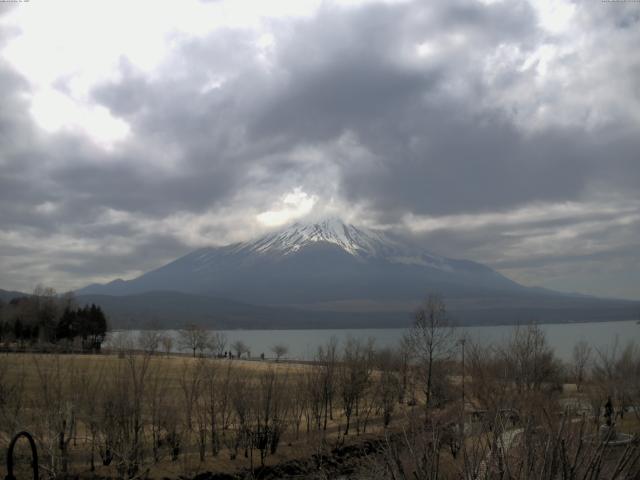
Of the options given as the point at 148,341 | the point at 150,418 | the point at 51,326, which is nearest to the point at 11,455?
the point at 150,418

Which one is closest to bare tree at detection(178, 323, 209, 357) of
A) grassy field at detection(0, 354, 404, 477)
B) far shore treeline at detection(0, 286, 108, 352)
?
far shore treeline at detection(0, 286, 108, 352)

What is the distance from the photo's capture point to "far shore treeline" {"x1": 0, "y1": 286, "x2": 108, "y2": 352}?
4281 inches

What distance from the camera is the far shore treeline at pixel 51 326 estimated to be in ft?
357

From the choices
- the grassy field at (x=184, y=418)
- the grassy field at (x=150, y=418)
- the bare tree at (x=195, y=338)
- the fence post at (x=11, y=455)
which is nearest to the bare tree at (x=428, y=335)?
the grassy field at (x=184, y=418)

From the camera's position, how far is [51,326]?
115375 mm

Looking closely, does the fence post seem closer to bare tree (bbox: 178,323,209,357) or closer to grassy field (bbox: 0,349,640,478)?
grassy field (bbox: 0,349,640,478)

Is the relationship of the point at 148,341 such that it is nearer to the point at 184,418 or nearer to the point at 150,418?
the point at 184,418

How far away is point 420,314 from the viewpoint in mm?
56062

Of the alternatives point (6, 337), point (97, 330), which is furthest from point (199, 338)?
point (6, 337)

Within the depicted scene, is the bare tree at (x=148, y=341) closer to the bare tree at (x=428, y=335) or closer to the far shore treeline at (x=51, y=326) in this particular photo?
the far shore treeline at (x=51, y=326)

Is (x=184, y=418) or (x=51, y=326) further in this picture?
(x=51, y=326)

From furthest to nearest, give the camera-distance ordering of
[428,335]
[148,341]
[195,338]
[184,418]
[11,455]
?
[195,338], [148,341], [428,335], [184,418], [11,455]

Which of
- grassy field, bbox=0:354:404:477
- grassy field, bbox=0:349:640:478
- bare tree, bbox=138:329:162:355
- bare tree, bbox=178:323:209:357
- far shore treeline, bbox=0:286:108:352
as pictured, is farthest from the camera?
bare tree, bbox=178:323:209:357

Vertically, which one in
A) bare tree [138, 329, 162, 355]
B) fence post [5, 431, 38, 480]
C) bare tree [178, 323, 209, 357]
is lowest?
bare tree [178, 323, 209, 357]
